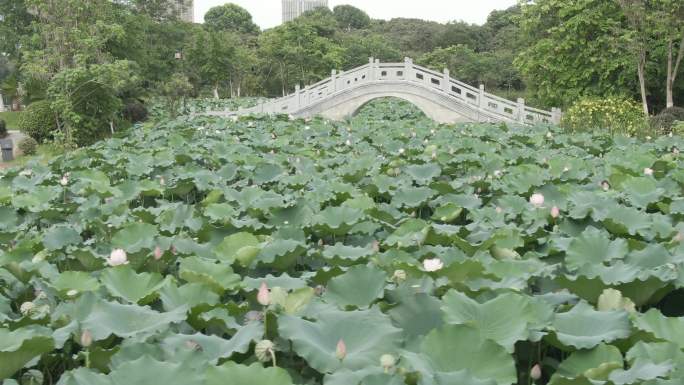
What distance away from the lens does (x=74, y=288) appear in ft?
7.84

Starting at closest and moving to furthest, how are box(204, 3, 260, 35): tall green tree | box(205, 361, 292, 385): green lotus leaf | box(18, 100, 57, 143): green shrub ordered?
box(205, 361, 292, 385): green lotus leaf
box(18, 100, 57, 143): green shrub
box(204, 3, 260, 35): tall green tree

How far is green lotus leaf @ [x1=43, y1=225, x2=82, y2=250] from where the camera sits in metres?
3.11

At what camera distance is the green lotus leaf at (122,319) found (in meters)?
1.90

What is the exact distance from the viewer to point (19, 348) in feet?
5.57

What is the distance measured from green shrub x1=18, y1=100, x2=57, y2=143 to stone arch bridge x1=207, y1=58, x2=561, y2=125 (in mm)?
5332

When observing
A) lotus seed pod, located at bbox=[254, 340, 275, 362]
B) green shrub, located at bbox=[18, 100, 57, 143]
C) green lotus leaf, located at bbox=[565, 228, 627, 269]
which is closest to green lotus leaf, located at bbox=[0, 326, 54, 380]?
lotus seed pod, located at bbox=[254, 340, 275, 362]

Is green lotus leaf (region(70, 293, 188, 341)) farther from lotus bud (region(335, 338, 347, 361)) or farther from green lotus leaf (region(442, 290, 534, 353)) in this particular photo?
green lotus leaf (region(442, 290, 534, 353))

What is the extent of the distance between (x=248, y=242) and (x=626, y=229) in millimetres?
1795

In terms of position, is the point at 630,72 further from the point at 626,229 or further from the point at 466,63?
the point at 466,63

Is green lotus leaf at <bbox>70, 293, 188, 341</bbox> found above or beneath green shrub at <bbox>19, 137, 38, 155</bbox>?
above

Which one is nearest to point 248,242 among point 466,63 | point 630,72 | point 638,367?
point 638,367

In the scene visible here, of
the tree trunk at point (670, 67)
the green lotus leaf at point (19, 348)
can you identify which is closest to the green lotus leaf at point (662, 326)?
the green lotus leaf at point (19, 348)

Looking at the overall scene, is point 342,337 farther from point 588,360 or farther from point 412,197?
point 412,197

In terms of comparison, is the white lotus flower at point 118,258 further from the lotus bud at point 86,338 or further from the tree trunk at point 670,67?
the tree trunk at point 670,67
